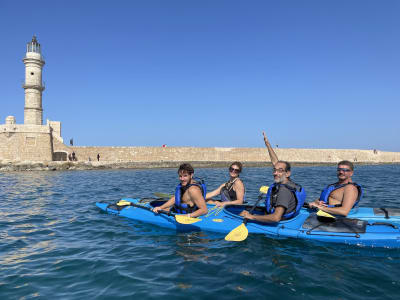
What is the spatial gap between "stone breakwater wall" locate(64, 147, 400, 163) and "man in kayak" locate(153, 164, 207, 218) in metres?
26.8

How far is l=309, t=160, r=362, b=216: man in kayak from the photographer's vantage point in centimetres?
515

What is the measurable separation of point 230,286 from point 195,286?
1.32ft

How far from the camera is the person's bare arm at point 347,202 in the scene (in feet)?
16.9

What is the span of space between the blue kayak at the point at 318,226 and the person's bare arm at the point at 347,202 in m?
0.13

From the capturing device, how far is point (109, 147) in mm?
31922

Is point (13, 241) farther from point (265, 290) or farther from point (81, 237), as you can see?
point (265, 290)

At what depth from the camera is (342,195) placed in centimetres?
545

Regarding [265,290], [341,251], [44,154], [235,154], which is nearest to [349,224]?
[341,251]

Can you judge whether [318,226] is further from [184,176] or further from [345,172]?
[184,176]

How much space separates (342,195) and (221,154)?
104 feet

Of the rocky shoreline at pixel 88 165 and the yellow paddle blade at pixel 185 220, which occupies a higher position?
the rocky shoreline at pixel 88 165

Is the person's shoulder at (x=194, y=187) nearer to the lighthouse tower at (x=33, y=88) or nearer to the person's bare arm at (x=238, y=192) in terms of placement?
the person's bare arm at (x=238, y=192)

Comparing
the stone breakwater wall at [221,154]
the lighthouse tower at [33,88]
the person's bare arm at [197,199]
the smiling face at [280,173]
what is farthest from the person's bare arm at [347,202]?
the lighthouse tower at [33,88]

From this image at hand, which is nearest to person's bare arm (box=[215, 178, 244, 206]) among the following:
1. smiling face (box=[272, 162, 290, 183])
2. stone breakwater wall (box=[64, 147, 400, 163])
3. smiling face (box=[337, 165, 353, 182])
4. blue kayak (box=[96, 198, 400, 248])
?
blue kayak (box=[96, 198, 400, 248])
